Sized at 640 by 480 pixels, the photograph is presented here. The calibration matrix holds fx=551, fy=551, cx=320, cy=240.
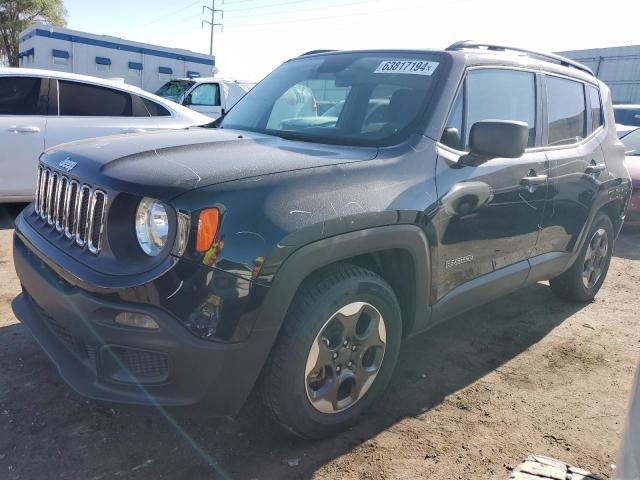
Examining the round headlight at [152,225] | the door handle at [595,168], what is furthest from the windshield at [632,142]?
the round headlight at [152,225]

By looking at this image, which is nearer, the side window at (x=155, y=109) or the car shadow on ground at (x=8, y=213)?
the car shadow on ground at (x=8, y=213)

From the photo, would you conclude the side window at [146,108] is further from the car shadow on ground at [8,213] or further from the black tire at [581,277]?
the black tire at [581,277]

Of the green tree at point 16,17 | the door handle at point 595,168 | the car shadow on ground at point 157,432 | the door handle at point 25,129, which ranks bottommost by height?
the car shadow on ground at point 157,432

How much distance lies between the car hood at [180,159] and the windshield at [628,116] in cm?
1006

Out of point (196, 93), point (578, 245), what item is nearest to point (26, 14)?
point (196, 93)

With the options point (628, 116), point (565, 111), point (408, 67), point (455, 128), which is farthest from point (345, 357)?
point (628, 116)

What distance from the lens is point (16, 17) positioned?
125 ft

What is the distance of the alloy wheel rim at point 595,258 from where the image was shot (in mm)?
4520

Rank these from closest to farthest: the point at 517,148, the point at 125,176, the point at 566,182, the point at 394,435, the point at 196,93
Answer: the point at 125,176, the point at 394,435, the point at 517,148, the point at 566,182, the point at 196,93

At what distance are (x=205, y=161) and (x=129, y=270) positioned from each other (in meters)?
0.57

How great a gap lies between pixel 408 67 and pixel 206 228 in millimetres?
1709

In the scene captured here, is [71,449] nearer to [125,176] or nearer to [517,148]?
[125,176]

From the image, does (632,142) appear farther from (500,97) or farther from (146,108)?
(146,108)

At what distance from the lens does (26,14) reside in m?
38.3
